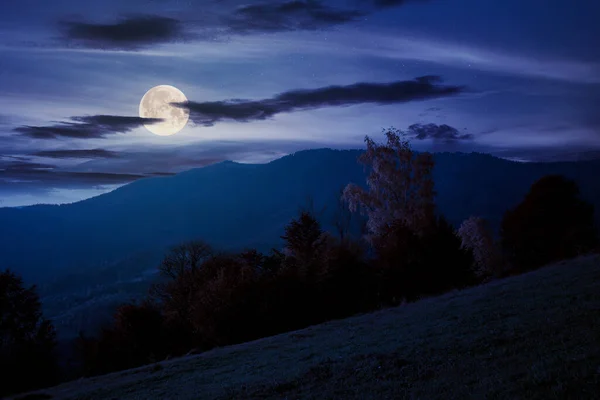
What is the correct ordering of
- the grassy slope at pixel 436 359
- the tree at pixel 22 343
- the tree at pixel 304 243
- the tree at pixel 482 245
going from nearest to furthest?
the grassy slope at pixel 436 359, the tree at pixel 22 343, the tree at pixel 304 243, the tree at pixel 482 245

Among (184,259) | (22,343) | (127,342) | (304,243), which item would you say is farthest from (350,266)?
Result: (22,343)

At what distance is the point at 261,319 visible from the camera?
40.7 metres

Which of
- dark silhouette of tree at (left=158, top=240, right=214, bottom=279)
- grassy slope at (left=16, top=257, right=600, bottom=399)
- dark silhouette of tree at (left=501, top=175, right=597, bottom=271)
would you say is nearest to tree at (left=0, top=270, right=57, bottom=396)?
dark silhouette of tree at (left=158, top=240, right=214, bottom=279)

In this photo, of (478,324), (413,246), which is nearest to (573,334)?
(478,324)

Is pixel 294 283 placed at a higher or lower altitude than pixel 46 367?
higher

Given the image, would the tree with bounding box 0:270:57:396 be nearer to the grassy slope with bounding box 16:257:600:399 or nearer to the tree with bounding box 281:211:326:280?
the grassy slope with bounding box 16:257:600:399

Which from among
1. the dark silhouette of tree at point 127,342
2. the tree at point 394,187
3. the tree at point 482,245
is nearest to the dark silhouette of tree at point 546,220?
the tree at point 482,245

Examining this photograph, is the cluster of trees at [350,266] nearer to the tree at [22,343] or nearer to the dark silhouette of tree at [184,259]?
the dark silhouette of tree at [184,259]

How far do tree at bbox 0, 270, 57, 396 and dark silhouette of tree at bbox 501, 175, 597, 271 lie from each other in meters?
45.0

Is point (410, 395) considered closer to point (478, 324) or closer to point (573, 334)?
point (573, 334)

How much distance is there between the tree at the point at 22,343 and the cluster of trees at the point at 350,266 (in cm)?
192

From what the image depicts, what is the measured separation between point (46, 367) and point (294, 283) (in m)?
23.1

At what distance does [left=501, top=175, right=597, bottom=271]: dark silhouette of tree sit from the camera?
52.0 m

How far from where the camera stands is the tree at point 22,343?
4362cm
